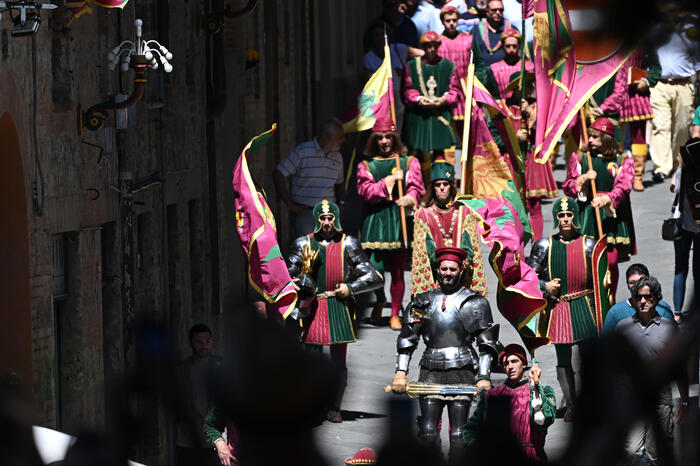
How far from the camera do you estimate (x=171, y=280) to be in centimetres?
1491

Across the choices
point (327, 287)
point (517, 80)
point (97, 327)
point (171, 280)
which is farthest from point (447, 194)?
point (517, 80)

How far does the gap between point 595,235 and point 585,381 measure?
14.7 m

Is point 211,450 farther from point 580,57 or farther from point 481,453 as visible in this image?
point 580,57

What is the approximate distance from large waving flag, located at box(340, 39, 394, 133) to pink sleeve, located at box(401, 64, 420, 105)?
8.17 feet

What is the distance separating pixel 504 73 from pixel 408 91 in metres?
1.31

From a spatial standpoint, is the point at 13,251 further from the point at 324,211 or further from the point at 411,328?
the point at 324,211

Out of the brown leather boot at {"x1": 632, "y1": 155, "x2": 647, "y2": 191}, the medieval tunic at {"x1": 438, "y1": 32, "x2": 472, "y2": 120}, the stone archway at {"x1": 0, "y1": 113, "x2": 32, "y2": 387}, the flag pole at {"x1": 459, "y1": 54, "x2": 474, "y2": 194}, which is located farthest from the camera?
the brown leather boot at {"x1": 632, "y1": 155, "x2": 647, "y2": 191}

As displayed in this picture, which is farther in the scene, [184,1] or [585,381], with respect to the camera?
[184,1]

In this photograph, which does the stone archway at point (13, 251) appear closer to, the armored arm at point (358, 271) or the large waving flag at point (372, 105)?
the armored arm at point (358, 271)

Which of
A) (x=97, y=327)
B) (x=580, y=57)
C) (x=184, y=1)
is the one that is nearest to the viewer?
(x=580, y=57)

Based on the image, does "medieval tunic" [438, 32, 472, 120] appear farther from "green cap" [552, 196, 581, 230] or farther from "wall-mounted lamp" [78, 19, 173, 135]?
"wall-mounted lamp" [78, 19, 173, 135]

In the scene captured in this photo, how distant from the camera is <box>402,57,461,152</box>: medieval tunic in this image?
21438mm

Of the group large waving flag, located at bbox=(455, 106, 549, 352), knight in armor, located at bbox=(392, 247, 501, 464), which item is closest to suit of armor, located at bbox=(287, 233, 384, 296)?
large waving flag, located at bbox=(455, 106, 549, 352)

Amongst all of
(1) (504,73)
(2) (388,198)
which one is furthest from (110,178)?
(1) (504,73)
